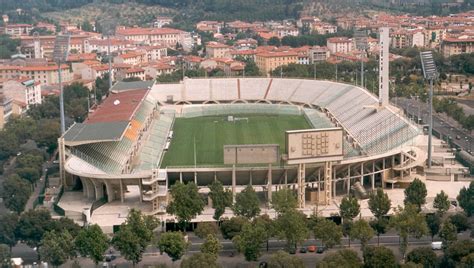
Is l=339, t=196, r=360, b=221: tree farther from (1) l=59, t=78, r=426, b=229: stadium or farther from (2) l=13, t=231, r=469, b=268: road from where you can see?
(1) l=59, t=78, r=426, b=229: stadium

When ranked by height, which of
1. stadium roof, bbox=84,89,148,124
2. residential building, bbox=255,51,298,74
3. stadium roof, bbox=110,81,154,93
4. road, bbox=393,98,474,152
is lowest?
road, bbox=393,98,474,152

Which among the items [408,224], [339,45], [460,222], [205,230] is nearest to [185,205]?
[205,230]

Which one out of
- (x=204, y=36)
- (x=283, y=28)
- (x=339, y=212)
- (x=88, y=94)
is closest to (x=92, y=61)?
(x=88, y=94)

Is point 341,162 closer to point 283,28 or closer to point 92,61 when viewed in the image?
point 92,61

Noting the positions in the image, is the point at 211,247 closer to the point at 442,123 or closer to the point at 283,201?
the point at 283,201

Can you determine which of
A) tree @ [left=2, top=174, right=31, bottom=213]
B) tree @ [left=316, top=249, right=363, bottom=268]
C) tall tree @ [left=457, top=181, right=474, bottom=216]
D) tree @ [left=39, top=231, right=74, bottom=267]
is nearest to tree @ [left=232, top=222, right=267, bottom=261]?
tree @ [left=316, top=249, right=363, bottom=268]

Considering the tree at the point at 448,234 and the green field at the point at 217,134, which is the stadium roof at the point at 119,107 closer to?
the green field at the point at 217,134
